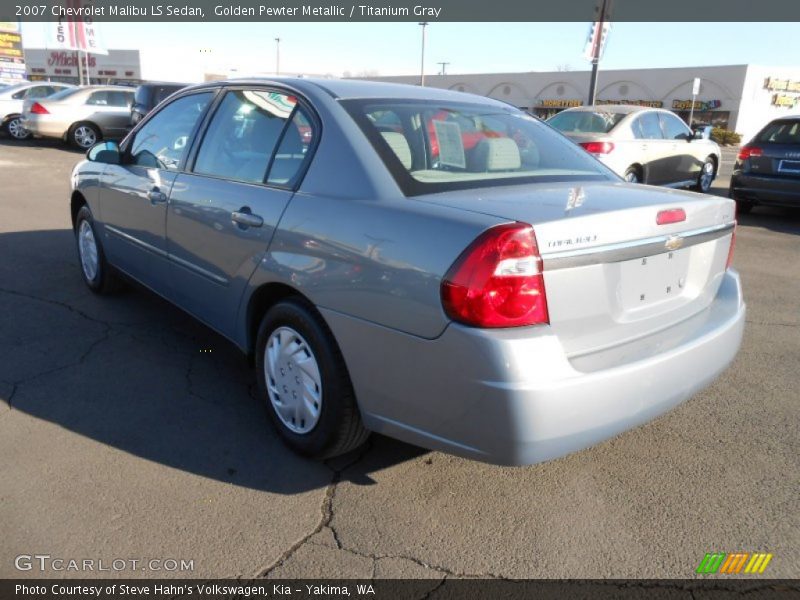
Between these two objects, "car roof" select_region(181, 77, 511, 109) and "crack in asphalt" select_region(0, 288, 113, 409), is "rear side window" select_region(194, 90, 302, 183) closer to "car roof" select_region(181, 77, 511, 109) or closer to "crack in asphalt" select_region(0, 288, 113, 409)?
"car roof" select_region(181, 77, 511, 109)

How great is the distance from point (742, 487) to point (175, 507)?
2407 mm

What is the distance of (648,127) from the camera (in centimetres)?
1049

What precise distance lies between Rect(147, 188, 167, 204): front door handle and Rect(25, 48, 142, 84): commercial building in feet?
178

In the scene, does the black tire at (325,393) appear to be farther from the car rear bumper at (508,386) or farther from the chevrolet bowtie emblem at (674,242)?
the chevrolet bowtie emblem at (674,242)

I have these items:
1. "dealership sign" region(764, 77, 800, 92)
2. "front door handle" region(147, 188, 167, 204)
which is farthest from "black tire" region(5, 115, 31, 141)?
"dealership sign" region(764, 77, 800, 92)

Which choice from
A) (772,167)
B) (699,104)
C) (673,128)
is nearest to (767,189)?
(772,167)

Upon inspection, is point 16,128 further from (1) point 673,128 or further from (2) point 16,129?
(1) point 673,128

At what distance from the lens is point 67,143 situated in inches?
704

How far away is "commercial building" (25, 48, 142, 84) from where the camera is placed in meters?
53.3

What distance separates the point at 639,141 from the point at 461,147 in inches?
315

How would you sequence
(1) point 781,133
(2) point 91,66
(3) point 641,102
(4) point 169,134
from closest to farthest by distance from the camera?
(4) point 169,134 → (1) point 781,133 → (3) point 641,102 → (2) point 91,66

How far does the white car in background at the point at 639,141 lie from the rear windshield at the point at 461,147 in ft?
20.4

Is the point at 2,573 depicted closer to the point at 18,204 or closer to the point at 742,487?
the point at 742,487

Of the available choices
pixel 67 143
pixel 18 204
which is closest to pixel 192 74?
pixel 67 143
